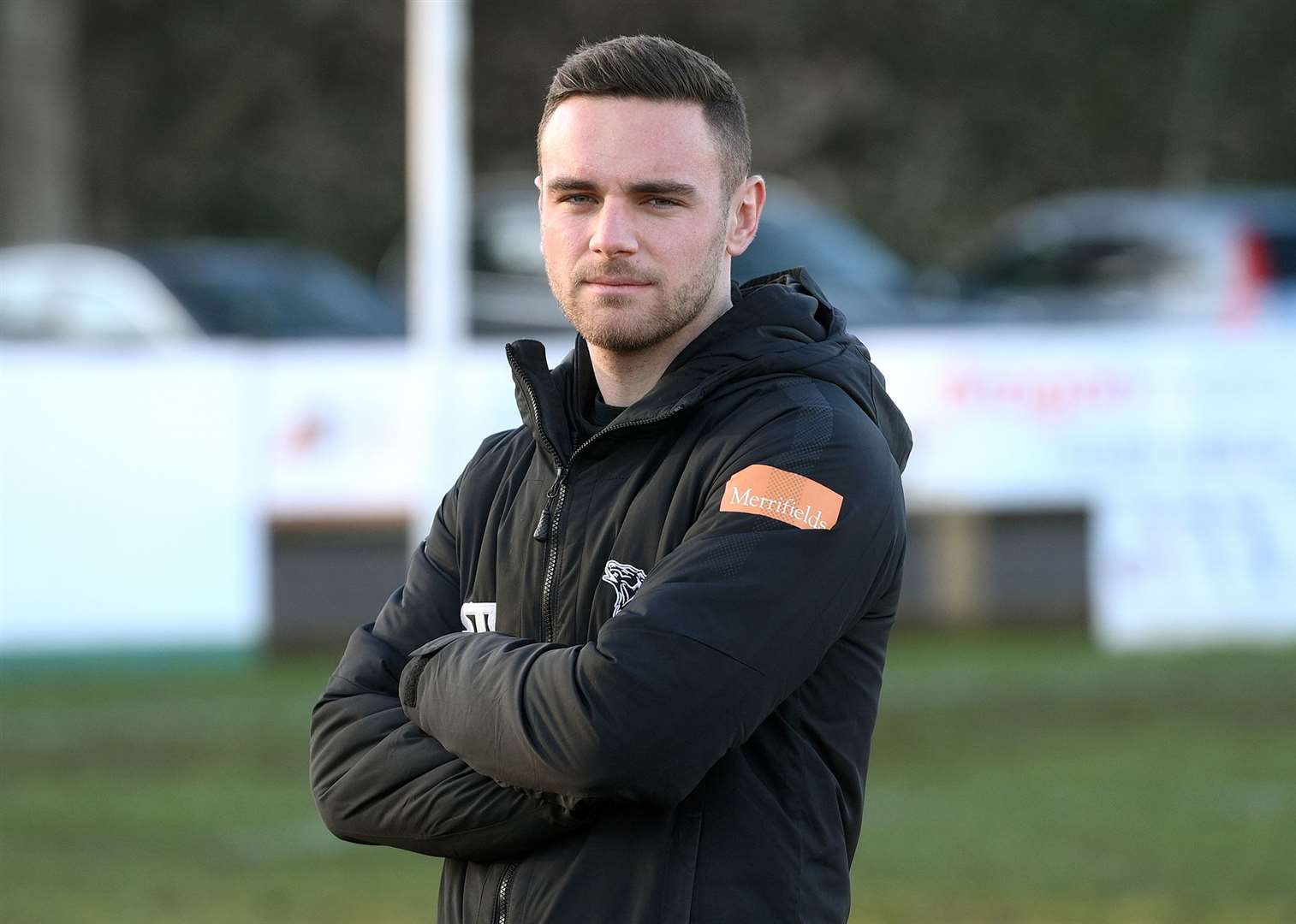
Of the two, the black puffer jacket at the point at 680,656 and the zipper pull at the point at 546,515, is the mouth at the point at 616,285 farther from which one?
the zipper pull at the point at 546,515

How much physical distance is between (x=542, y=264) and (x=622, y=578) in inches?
509

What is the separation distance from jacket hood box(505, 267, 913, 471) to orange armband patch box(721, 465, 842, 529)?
14 cm

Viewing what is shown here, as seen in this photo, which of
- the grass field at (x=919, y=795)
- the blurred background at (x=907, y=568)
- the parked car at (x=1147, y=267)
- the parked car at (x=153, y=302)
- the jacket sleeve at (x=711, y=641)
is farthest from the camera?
the parked car at (x=1147, y=267)

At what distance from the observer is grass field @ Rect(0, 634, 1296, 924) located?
6891 millimetres

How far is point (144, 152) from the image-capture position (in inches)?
1102

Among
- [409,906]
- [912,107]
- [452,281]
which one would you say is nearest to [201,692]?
[452,281]

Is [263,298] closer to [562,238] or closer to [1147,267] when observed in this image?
[1147,267]

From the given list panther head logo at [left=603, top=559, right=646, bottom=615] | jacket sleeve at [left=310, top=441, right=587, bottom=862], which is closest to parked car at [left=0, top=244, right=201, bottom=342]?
jacket sleeve at [left=310, top=441, right=587, bottom=862]

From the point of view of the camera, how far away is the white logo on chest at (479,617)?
2850mm

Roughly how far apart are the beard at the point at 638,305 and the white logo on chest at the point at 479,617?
1.32 feet

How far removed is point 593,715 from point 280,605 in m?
9.25

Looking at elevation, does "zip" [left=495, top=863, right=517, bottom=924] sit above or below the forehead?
below

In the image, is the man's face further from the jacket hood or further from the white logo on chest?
the white logo on chest

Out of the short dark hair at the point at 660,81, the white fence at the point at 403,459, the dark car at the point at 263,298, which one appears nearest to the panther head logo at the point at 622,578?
the short dark hair at the point at 660,81
